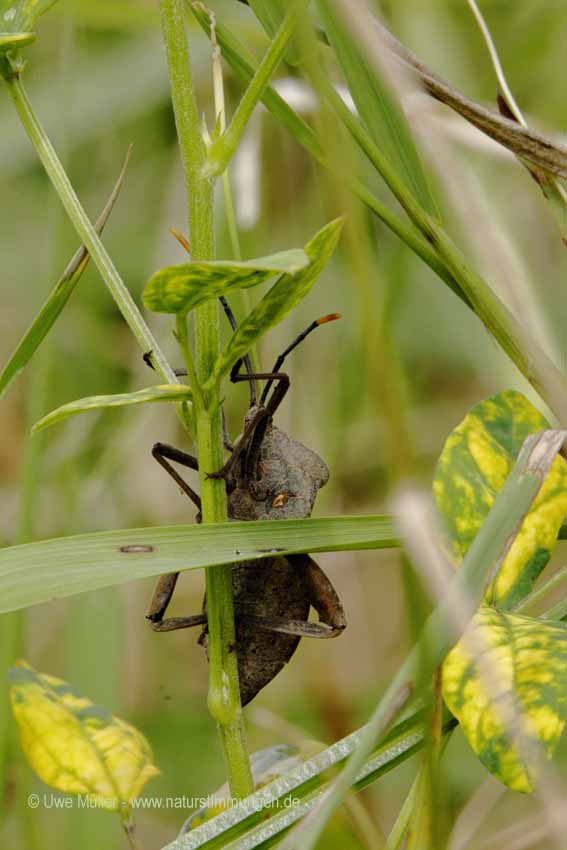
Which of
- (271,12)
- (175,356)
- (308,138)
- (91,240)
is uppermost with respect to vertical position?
(271,12)

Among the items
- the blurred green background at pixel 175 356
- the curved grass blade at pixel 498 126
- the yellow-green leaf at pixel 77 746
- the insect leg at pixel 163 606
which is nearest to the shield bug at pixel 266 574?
the insect leg at pixel 163 606

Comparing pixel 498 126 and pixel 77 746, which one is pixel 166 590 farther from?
pixel 498 126

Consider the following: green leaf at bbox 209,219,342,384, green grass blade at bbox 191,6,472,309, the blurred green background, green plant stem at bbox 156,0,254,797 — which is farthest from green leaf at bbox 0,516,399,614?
the blurred green background

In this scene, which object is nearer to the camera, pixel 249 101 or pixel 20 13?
pixel 249 101

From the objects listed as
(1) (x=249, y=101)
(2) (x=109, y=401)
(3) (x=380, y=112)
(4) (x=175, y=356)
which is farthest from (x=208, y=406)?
(4) (x=175, y=356)

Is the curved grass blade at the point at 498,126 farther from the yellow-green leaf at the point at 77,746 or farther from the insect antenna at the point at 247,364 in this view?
the yellow-green leaf at the point at 77,746

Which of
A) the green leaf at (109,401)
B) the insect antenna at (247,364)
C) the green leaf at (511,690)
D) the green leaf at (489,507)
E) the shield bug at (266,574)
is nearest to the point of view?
the green leaf at (511,690)
